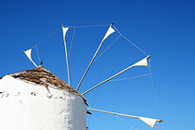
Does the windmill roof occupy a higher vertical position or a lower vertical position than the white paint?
higher

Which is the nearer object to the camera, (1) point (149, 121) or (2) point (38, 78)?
(2) point (38, 78)

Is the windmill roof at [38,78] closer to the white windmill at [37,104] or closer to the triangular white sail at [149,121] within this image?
the white windmill at [37,104]

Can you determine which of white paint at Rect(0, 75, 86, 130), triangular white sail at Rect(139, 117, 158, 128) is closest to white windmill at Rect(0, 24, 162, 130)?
white paint at Rect(0, 75, 86, 130)

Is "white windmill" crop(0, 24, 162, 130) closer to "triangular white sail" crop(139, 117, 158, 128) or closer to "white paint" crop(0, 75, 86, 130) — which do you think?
"white paint" crop(0, 75, 86, 130)

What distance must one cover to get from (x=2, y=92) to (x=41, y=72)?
6.32ft

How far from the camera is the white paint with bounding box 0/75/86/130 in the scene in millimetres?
6645

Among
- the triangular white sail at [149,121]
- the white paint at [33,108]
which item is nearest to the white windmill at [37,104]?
the white paint at [33,108]

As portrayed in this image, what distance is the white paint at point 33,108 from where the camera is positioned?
6.64 m

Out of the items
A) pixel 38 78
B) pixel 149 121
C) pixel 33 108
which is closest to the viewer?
pixel 33 108

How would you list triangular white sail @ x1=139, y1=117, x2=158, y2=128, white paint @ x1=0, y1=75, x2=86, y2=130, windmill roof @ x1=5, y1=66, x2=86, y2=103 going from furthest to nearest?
1. triangular white sail @ x1=139, y1=117, x2=158, y2=128
2. windmill roof @ x1=5, y1=66, x2=86, y2=103
3. white paint @ x1=0, y1=75, x2=86, y2=130

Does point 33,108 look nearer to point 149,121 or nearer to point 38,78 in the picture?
point 38,78

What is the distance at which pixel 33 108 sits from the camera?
6.79 m

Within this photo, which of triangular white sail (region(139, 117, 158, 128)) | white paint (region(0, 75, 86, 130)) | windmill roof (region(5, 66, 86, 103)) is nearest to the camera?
white paint (region(0, 75, 86, 130))

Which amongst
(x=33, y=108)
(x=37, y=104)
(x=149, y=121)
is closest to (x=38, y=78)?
(x=37, y=104)
